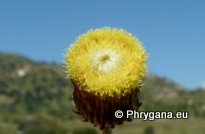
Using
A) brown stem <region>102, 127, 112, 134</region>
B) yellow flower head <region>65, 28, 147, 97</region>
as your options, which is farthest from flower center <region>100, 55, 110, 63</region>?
brown stem <region>102, 127, 112, 134</region>

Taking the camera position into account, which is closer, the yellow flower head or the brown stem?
the yellow flower head

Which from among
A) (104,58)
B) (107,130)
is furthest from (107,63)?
(107,130)

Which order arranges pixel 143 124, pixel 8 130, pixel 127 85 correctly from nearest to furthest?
pixel 127 85, pixel 8 130, pixel 143 124

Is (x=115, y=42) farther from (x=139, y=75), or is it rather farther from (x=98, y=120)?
(x=98, y=120)

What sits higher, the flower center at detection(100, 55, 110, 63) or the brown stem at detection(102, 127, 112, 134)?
the flower center at detection(100, 55, 110, 63)

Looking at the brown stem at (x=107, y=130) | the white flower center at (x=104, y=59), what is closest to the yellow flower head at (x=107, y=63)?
the white flower center at (x=104, y=59)

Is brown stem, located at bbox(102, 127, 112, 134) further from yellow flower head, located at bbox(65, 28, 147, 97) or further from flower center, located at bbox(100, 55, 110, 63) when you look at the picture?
flower center, located at bbox(100, 55, 110, 63)

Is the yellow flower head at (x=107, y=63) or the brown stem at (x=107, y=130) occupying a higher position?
Answer: the yellow flower head at (x=107, y=63)

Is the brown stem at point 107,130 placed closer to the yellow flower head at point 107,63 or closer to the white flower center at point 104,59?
the yellow flower head at point 107,63

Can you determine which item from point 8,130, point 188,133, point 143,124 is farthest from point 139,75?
point 143,124
